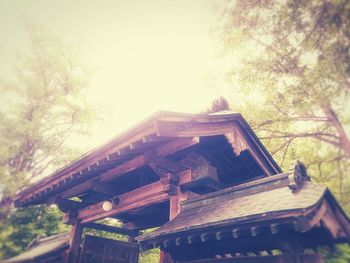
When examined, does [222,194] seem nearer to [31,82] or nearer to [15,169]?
[15,169]

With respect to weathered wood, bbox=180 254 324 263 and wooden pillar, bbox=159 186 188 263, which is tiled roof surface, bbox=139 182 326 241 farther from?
weathered wood, bbox=180 254 324 263

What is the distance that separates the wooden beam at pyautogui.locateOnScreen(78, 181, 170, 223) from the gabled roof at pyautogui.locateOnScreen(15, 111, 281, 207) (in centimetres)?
79

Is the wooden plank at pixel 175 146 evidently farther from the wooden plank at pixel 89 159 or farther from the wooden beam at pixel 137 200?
the wooden plank at pixel 89 159

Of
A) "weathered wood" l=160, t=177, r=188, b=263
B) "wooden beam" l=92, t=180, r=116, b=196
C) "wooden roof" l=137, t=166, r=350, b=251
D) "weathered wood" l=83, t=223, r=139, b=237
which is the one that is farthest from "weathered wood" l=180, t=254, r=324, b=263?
"weathered wood" l=83, t=223, r=139, b=237

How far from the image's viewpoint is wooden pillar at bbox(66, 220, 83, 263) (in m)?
7.29

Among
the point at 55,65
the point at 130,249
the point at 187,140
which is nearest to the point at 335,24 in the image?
the point at 187,140

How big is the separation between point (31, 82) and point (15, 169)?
5.66 m

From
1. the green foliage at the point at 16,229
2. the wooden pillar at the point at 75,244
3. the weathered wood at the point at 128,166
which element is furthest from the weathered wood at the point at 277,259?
the green foliage at the point at 16,229

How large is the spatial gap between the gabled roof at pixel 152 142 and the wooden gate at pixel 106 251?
5.77 feet

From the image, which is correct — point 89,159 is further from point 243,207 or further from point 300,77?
point 300,77

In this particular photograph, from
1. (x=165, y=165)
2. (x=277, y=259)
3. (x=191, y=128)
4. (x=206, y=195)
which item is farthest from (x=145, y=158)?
(x=277, y=259)

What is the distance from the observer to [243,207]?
12.9 feet

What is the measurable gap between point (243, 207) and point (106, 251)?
17.1ft

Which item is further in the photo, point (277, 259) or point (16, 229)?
point (16, 229)
